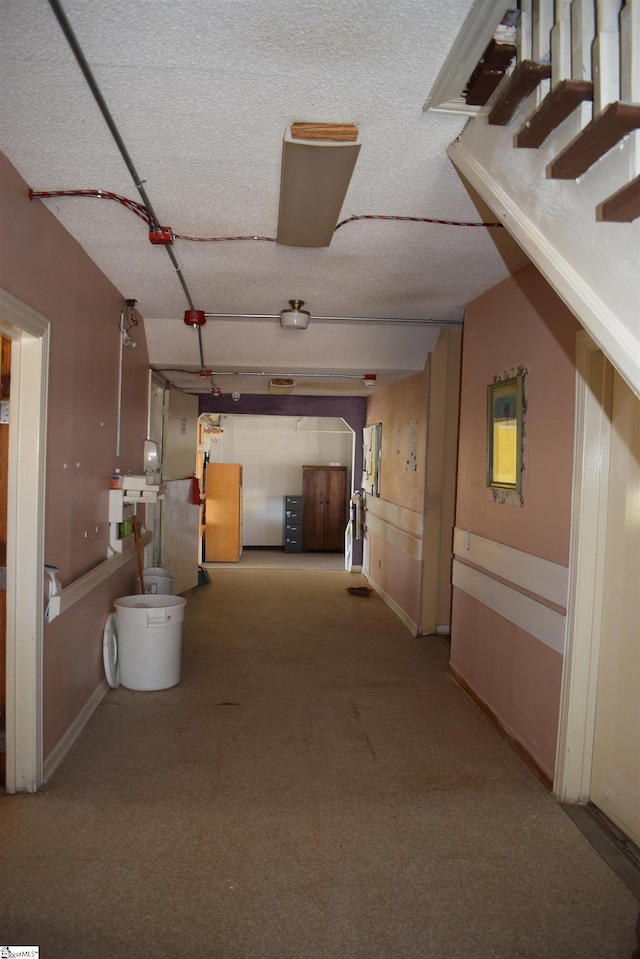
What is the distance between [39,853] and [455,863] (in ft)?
4.84

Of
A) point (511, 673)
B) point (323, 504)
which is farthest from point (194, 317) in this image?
point (323, 504)

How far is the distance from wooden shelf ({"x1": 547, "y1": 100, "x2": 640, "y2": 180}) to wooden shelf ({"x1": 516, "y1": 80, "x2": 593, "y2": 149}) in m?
0.09

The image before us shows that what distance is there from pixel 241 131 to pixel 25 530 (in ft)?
5.65

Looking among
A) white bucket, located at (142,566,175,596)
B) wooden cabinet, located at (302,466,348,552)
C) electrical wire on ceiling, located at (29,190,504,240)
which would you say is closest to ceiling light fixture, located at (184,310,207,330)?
electrical wire on ceiling, located at (29,190,504,240)

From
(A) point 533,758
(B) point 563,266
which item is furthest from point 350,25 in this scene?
(A) point 533,758

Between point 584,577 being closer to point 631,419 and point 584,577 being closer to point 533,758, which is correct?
point 631,419

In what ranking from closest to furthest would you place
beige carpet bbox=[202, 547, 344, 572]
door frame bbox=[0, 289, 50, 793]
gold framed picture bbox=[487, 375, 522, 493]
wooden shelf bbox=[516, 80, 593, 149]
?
wooden shelf bbox=[516, 80, 593, 149], door frame bbox=[0, 289, 50, 793], gold framed picture bbox=[487, 375, 522, 493], beige carpet bbox=[202, 547, 344, 572]

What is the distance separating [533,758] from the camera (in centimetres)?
310

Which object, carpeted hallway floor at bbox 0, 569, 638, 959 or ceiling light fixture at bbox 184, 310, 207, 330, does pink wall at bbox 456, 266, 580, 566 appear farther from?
ceiling light fixture at bbox 184, 310, 207, 330

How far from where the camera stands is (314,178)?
7.77 feet

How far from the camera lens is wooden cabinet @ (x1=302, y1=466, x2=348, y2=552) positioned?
10.8 m

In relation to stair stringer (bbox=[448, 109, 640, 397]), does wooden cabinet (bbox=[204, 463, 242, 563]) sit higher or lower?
lower

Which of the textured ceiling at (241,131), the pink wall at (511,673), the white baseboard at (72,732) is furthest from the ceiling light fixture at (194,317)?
the pink wall at (511,673)

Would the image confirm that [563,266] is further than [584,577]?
No
